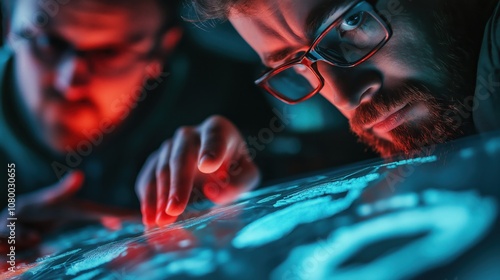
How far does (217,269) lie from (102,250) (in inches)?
7.9

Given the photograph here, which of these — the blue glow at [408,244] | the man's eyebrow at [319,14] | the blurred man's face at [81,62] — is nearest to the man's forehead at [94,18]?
the blurred man's face at [81,62]

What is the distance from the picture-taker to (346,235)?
377 mm

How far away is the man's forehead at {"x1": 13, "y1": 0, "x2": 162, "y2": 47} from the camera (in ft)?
2.22

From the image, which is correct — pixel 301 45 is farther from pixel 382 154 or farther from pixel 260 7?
pixel 382 154

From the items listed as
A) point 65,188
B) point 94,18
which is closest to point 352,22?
point 94,18

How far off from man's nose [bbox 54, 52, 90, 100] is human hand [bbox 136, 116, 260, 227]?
0.17 metres

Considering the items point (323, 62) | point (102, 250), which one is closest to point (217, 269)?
point (102, 250)

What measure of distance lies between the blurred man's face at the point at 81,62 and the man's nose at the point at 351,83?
31 centimetres

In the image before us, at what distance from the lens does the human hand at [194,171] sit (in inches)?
23.8

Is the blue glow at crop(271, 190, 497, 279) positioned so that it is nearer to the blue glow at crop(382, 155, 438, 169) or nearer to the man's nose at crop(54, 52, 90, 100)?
the blue glow at crop(382, 155, 438, 169)

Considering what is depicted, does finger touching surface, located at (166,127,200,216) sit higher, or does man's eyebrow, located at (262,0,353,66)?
man's eyebrow, located at (262,0,353,66)

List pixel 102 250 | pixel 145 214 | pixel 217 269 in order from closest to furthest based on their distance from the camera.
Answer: pixel 217 269, pixel 102 250, pixel 145 214

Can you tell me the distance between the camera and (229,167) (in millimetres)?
665

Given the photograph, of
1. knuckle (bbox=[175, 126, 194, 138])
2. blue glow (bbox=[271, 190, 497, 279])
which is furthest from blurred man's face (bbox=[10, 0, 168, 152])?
blue glow (bbox=[271, 190, 497, 279])
